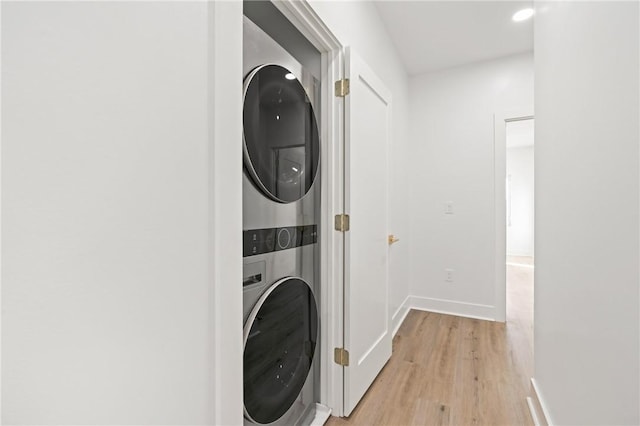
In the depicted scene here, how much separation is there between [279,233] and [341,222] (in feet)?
1.47

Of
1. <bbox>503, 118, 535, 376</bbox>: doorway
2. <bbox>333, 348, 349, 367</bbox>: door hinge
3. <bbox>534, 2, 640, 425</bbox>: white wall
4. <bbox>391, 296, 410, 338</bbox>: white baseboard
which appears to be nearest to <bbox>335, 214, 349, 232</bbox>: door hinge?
<bbox>333, 348, 349, 367</bbox>: door hinge

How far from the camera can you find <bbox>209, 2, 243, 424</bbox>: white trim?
32.3 inches

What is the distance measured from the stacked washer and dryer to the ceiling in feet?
4.73

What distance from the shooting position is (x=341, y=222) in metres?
1.70

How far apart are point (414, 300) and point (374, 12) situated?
9.49 ft

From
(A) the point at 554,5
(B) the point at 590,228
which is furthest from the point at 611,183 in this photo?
(A) the point at 554,5

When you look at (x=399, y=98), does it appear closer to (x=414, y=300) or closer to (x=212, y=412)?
(x=414, y=300)

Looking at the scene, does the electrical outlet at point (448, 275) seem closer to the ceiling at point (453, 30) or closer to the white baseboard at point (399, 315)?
the white baseboard at point (399, 315)

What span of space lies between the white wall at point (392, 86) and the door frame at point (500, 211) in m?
0.89

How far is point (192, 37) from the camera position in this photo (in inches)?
30.6

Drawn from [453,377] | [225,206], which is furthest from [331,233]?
[453,377]

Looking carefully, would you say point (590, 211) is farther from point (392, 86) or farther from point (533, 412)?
point (392, 86)

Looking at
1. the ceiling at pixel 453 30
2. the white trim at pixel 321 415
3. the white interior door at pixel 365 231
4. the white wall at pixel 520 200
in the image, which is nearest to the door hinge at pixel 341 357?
the white interior door at pixel 365 231

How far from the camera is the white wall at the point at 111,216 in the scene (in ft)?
1.60
